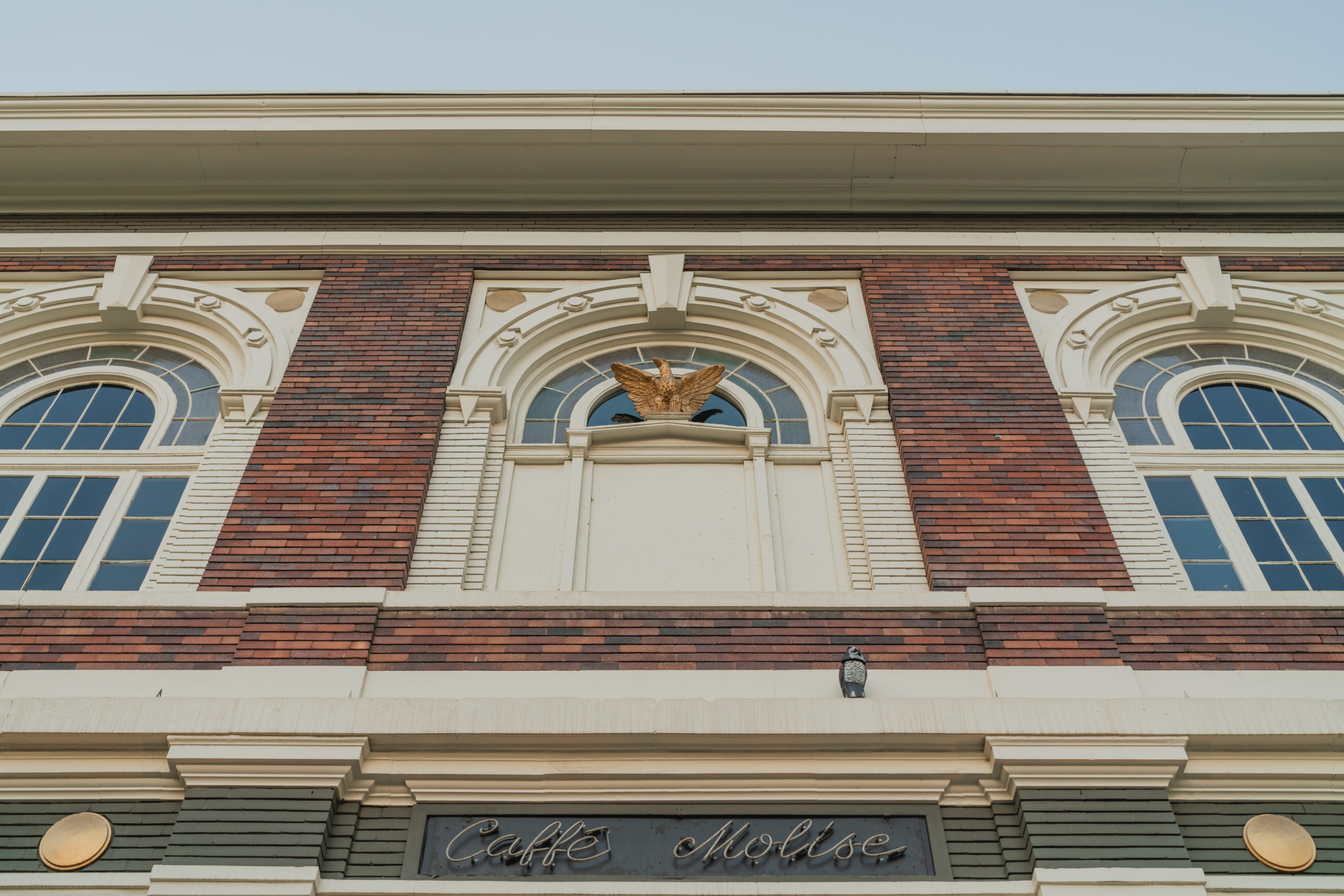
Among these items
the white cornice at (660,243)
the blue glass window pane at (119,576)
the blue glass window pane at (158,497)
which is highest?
the white cornice at (660,243)

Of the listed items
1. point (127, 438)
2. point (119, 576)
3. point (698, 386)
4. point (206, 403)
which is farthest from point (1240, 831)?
point (127, 438)

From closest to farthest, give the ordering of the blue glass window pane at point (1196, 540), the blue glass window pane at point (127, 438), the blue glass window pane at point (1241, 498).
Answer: the blue glass window pane at point (1196, 540), the blue glass window pane at point (1241, 498), the blue glass window pane at point (127, 438)

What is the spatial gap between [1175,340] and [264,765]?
8.56m

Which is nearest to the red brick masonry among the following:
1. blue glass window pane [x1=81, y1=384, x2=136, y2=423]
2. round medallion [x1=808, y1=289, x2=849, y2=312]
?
blue glass window pane [x1=81, y1=384, x2=136, y2=423]

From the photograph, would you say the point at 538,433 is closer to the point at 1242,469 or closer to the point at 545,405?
the point at 545,405

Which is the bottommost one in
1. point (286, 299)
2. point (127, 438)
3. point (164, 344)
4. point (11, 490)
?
point (11, 490)

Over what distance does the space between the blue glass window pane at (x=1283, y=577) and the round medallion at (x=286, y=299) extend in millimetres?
8336

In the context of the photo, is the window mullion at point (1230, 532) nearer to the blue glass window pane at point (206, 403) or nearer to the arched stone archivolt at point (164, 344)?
the arched stone archivolt at point (164, 344)

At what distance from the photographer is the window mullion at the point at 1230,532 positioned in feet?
27.8

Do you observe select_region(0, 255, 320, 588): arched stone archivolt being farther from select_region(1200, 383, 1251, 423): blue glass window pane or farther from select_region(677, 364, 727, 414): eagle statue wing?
select_region(1200, 383, 1251, 423): blue glass window pane

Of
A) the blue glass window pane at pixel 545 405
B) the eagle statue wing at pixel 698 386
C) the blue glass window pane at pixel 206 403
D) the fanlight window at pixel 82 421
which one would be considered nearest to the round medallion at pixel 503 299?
the blue glass window pane at pixel 545 405

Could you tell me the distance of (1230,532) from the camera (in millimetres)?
8828

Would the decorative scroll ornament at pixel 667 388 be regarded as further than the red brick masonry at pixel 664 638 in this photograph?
Yes

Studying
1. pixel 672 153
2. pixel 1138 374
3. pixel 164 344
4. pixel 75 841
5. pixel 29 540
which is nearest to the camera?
pixel 75 841
